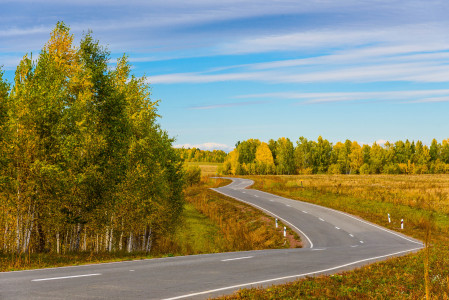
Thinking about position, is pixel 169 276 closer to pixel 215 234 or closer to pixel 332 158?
pixel 215 234

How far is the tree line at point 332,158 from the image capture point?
12644 centimetres

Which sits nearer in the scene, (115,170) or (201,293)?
(201,293)

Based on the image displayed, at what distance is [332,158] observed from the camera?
138250 mm

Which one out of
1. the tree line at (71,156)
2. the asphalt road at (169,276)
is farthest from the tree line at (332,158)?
the asphalt road at (169,276)

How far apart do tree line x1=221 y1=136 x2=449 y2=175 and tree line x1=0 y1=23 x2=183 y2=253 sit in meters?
99.6

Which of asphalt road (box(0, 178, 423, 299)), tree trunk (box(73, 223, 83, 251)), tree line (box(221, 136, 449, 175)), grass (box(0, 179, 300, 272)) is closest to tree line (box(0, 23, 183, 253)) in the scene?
tree trunk (box(73, 223, 83, 251))

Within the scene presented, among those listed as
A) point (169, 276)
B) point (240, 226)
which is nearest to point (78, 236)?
point (169, 276)

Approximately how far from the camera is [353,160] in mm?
135375

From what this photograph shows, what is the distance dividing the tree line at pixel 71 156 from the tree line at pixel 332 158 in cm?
9955

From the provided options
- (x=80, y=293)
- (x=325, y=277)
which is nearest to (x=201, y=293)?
(x=80, y=293)

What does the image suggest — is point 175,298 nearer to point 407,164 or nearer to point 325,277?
point 325,277

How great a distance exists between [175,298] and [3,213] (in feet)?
52.0

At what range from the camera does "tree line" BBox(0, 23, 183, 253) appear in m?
17.0

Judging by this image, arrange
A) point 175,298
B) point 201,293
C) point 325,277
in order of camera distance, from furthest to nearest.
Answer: point 325,277, point 201,293, point 175,298
